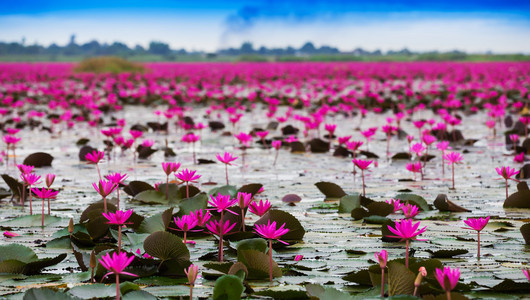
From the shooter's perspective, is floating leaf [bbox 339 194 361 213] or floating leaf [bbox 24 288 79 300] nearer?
floating leaf [bbox 24 288 79 300]

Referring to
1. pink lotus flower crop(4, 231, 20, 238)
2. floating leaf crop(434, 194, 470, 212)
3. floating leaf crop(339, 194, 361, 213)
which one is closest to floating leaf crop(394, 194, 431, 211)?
floating leaf crop(434, 194, 470, 212)

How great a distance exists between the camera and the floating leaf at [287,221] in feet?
8.50

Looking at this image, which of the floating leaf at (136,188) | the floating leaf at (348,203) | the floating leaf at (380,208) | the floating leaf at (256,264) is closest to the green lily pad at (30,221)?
the floating leaf at (136,188)

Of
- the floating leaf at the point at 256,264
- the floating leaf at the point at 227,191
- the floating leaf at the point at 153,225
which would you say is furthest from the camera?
the floating leaf at the point at 227,191

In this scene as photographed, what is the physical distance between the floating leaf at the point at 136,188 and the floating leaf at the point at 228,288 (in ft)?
6.77

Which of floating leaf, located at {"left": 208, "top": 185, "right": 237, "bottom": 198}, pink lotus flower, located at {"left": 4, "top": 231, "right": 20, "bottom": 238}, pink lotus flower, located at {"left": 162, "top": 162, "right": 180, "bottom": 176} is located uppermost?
pink lotus flower, located at {"left": 162, "top": 162, "right": 180, "bottom": 176}

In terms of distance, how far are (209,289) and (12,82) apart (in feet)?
68.1

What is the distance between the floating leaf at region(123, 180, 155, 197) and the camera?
148 inches

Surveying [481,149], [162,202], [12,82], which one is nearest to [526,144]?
[481,149]

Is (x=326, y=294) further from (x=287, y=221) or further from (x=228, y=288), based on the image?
(x=287, y=221)

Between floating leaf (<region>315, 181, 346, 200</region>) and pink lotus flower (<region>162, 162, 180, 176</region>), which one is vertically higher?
pink lotus flower (<region>162, 162, 180, 176</region>)

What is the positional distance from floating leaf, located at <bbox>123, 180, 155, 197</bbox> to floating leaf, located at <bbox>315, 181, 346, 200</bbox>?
1033 mm

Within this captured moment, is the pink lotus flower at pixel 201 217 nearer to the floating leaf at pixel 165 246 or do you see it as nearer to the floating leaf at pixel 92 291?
the floating leaf at pixel 165 246

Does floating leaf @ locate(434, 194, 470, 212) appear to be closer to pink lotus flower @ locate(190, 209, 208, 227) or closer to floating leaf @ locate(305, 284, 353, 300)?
pink lotus flower @ locate(190, 209, 208, 227)
